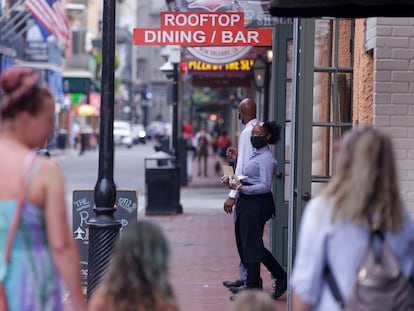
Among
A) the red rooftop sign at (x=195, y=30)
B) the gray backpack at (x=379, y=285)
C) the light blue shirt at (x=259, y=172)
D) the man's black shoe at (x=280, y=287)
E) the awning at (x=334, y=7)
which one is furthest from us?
the red rooftop sign at (x=195, y=30)

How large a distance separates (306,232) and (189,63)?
16481 mm

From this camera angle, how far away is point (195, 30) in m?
10.5

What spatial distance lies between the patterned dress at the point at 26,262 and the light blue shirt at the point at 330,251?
1131 millimetres

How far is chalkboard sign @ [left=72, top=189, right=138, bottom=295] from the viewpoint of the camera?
10305 millimetres

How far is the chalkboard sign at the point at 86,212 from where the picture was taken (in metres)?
10.3

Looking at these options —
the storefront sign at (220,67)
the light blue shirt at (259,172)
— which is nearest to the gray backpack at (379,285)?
the light blue shirt at (259,172)

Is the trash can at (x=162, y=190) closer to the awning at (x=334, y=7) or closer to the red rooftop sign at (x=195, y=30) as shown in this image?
the red rooftop sign at (x=195, y=30)

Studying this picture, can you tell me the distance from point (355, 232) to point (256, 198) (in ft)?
16.9

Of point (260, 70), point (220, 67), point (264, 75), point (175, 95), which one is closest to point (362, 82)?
point (260, 70)

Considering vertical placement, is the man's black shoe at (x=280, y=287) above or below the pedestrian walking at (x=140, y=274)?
below

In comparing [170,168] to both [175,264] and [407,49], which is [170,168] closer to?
[175,264]

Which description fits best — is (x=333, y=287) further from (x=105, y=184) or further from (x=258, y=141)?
(x=258, y=141)

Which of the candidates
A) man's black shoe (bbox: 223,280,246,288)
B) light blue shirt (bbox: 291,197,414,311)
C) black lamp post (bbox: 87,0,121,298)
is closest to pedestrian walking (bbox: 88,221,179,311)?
light blue shirt (bbox: 291,197,414,311)

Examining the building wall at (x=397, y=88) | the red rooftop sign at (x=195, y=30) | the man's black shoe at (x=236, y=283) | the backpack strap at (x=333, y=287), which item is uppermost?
the red rooftop sign at (x=195, y=30)
